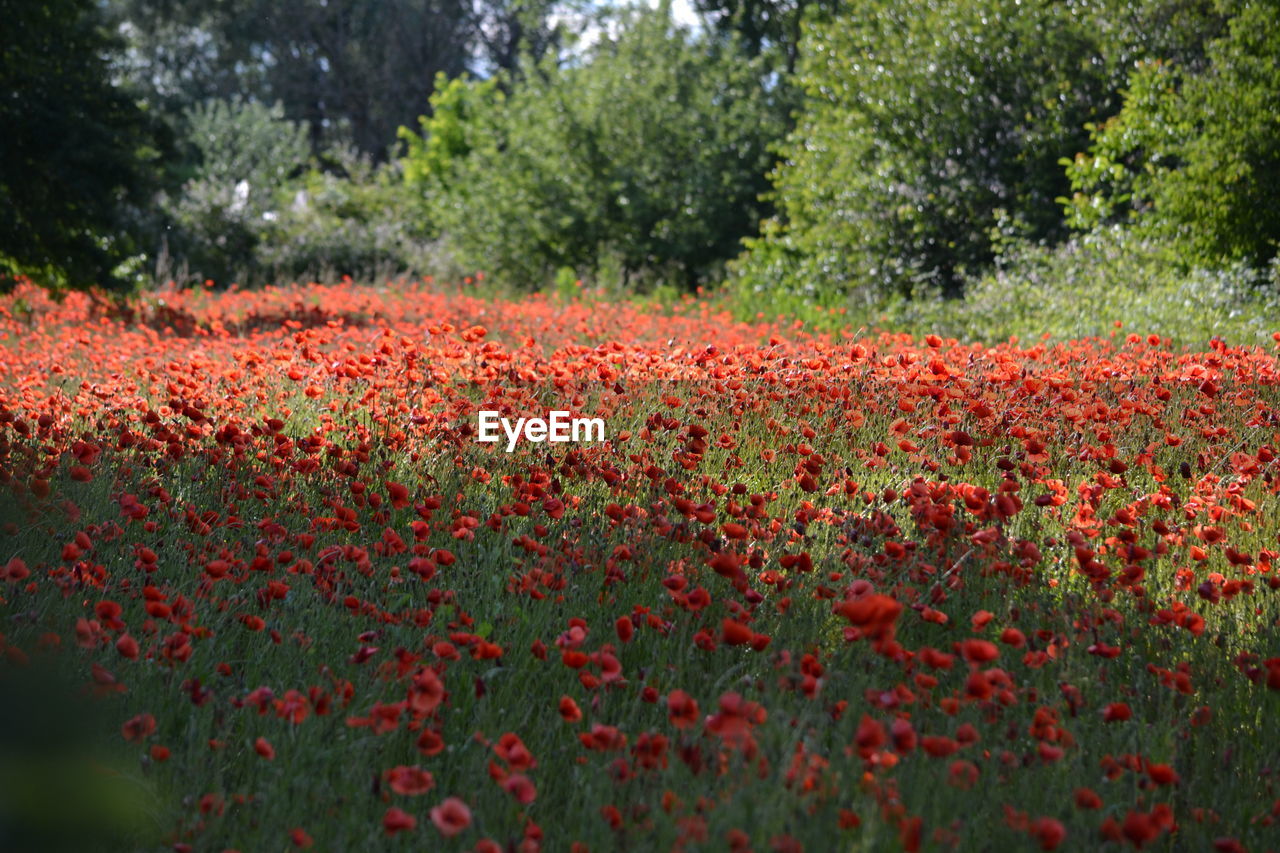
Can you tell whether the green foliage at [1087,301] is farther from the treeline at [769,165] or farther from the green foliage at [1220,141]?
the green foliage at [1220,141]

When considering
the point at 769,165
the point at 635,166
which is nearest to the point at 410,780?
the point at 635,166

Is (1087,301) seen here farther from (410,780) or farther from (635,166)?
(410,780)

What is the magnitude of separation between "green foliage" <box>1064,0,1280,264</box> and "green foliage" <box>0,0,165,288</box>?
1070 cm

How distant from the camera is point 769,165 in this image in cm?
1958

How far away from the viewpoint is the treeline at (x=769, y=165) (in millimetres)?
11742

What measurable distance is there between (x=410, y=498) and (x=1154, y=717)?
270 centimetres

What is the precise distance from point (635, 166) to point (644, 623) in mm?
16581

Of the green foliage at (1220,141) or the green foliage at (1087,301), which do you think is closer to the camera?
the green foliage at (1087,301)

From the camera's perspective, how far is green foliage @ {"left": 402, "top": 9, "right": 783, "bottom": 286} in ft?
61.9

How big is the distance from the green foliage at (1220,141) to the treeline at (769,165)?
0.03 metres

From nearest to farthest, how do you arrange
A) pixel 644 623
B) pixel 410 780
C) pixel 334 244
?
1. pixel 410 780
2. pixel 644 623
3. pixel 334 244

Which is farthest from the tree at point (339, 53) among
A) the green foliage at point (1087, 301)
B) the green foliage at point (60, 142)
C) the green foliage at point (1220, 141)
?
the green foliage at point (1220, 141)

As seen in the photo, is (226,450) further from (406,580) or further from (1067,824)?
(1067,824)

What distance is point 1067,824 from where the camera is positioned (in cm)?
246
